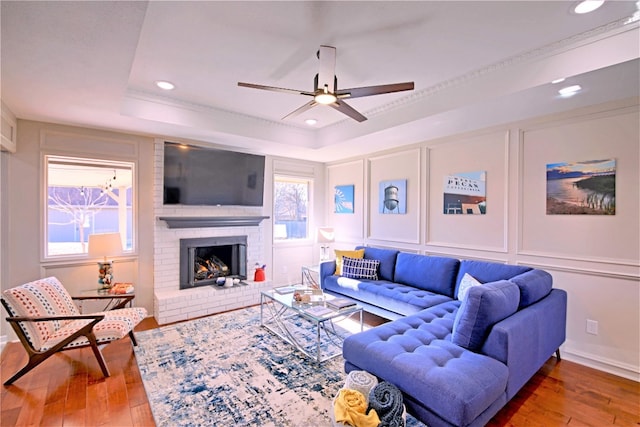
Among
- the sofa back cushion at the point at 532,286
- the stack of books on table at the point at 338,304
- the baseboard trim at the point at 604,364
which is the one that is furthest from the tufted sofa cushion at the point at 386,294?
the baseboard trim at the point at 604,364

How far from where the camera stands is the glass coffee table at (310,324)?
9.44ft

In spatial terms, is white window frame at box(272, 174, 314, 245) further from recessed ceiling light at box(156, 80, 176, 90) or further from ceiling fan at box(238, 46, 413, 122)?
ceiling fan at box(238, 46, 413, 122)

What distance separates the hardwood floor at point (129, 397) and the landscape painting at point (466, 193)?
176 cm

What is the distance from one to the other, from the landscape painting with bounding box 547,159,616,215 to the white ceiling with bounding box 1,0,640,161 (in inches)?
23.0

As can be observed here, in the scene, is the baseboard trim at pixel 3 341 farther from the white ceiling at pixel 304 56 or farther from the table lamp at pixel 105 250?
the white ceiling at pixel 304 56

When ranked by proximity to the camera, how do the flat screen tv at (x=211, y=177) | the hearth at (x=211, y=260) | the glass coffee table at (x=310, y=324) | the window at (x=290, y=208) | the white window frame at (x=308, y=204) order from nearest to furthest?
the glass coffee table at (x=310, y=324) → the flat screen tv at (x=211, y=177) → the hearth at (x=211, y=260) → the white window frame at (x=308, y=204) → the window at (x=290, y=208)

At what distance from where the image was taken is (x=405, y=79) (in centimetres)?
285

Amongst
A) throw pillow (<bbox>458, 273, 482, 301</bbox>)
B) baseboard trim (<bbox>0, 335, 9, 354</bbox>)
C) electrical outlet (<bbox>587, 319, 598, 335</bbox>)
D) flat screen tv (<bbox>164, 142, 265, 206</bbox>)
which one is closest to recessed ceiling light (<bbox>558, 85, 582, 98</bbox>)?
throw pillow (<bbox>458, 273, 482, 301</bbox>)

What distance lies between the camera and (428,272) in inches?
145

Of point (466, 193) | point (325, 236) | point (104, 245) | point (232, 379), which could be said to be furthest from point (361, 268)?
point (104, 245)

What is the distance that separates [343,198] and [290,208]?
1025 mm

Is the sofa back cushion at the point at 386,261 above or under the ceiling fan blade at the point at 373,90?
under

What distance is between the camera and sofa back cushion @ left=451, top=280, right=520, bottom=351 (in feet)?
6.49

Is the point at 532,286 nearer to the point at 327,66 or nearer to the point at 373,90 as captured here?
the point at 373,90
